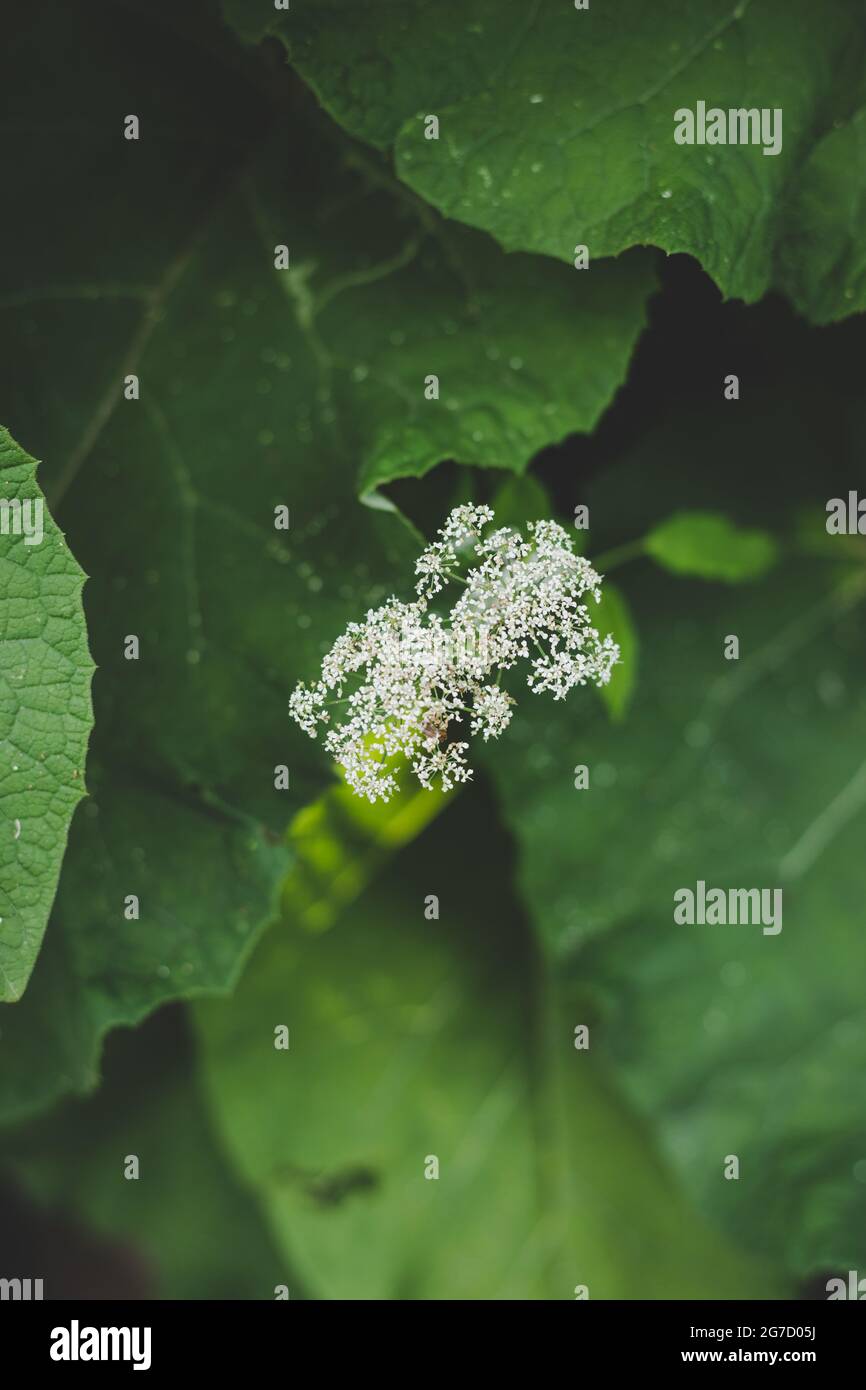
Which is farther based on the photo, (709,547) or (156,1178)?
(156,1178)

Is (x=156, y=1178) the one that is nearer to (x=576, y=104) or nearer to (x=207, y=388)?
(x=207, y=388)

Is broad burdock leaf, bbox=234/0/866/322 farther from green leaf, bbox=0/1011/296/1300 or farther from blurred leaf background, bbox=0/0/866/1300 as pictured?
green leaf, bbox=0/1011/296/1300

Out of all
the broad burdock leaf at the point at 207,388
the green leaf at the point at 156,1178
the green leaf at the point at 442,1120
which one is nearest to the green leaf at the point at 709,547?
the broad burdock leaf at the point at 207,388

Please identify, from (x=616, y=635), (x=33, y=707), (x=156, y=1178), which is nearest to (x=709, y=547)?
(x=616, y=635)

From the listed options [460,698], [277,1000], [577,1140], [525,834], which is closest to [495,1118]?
[577,1140]

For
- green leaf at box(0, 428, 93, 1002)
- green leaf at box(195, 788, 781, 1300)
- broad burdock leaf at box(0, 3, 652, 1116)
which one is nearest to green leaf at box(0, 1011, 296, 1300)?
green leaf at box(195, 788, 781, 1300)

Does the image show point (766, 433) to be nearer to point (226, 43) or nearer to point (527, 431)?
point (527, 431)

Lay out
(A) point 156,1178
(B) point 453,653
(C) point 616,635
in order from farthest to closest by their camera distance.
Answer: (A) point 156,1178 < (C) point 616,635 < (B) point 453,653
